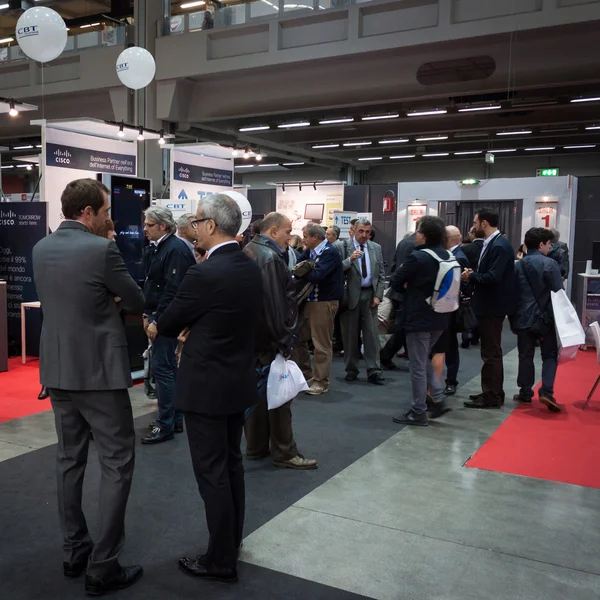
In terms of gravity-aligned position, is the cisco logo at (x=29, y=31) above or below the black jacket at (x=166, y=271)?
above

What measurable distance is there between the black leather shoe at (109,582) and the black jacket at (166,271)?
6.00ft

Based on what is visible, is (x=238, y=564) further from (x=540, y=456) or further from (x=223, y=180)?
(x=223, y=180)

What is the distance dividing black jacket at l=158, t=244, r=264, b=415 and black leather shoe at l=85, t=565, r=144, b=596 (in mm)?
694

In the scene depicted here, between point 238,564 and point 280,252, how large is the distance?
1.58 m

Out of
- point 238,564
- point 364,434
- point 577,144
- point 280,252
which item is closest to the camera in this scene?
point 238,564

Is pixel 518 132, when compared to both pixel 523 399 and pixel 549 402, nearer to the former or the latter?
pixel 523 399

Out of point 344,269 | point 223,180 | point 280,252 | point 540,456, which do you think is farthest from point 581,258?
point 280,252

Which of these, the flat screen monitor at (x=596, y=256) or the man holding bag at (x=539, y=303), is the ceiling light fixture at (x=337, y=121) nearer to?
the flat screen monitor at (x=596, y=256)

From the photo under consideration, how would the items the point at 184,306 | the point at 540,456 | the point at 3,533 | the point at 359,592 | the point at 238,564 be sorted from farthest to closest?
the point at 540,456, the point at 3,533, the point at 238,564, the point at 359,592, the point at 184,306

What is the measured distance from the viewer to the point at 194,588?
92.9 inches

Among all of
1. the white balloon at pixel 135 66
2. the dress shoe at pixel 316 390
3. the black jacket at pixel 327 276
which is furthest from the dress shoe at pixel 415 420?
the white balloon at pixel 135 66

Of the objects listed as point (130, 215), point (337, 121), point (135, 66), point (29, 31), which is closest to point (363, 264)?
point (130, 215)

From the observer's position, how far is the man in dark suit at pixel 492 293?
4867 millimetres

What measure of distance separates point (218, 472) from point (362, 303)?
3.89 metres
